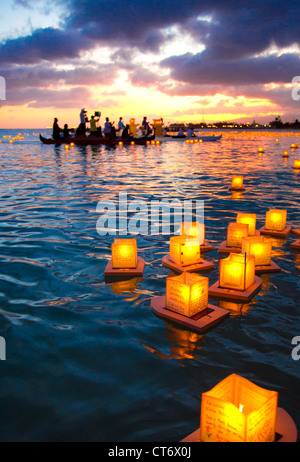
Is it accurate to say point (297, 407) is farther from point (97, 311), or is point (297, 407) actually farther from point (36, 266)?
point (36, 266)

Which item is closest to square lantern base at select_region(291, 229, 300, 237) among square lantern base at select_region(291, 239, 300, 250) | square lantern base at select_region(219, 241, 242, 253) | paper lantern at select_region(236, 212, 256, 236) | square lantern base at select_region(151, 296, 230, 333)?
square lantern base at select_region(291, 239, 300, 250)

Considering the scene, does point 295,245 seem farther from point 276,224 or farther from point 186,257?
point 186,257

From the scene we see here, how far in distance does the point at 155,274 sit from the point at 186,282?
1.43 meters

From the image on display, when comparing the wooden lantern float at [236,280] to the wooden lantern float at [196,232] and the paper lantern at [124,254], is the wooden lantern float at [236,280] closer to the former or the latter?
the paper lantern at [124,254]

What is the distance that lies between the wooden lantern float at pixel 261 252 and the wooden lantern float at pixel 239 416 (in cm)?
314

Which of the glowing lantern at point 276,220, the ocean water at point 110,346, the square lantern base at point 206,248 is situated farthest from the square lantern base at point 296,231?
the square lantern base at point 206,248

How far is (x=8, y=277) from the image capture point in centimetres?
530

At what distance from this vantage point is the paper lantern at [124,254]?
5328 mm

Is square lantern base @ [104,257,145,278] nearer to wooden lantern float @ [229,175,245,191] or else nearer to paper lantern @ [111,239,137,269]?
paper lantern @ [111,239,137,269]

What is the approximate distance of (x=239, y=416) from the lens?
2.08m

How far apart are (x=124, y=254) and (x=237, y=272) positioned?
169 centimetres

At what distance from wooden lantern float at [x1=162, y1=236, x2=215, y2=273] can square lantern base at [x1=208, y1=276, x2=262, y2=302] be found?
0.77 metres

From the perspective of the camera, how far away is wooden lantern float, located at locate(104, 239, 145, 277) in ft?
17.3

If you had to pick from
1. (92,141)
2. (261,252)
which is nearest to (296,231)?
(261,252)
